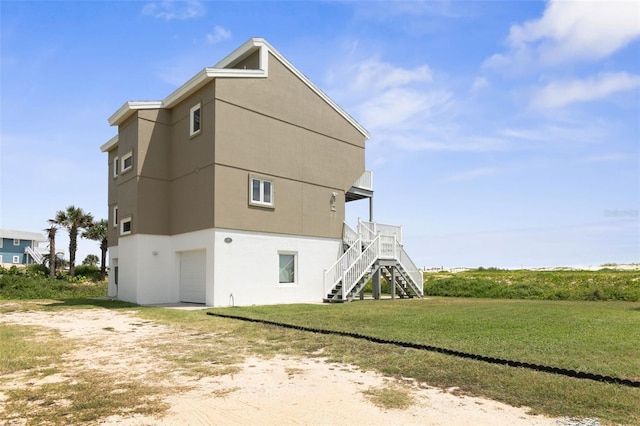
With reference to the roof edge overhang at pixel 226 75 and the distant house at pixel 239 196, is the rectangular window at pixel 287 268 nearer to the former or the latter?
the distant house at pixel 239 196

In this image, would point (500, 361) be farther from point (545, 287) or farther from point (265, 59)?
point (545, 287)

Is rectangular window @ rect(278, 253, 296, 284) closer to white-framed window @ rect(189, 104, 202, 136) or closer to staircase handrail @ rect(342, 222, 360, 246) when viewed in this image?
staircase handrail @ rect(342, 222, 360, 246)

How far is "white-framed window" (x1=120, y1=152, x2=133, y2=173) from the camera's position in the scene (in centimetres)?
1962

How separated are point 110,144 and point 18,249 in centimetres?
4100

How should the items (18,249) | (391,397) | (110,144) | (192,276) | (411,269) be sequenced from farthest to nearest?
1. (18,249)
2. (110,144)
3. (411,269)
4. (192,276)
5. (391,397)

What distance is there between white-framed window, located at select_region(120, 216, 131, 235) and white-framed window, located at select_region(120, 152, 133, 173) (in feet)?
7.02

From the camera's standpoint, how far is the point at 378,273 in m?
21.5

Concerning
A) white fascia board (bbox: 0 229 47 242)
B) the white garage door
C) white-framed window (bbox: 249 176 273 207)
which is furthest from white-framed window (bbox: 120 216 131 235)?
white fascia board (bbox: 0 229 47 242)

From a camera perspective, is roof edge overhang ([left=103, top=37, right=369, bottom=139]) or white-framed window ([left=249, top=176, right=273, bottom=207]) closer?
roof edge overhang ([left=103, top=37, right=369, bottom=139])

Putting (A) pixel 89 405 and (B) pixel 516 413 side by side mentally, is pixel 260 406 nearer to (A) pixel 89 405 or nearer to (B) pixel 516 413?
(A) pixel 89 405

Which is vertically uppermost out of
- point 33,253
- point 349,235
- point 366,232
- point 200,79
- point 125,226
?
point 200,79

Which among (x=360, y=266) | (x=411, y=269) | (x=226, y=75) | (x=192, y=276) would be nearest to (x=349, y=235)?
(x=360, y=266)

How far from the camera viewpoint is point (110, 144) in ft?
81.9

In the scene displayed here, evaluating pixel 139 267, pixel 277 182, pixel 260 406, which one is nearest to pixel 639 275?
pixel 277 182
